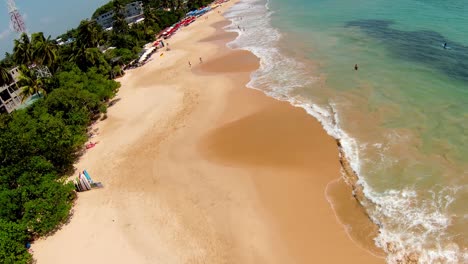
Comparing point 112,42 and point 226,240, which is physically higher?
point 112,42

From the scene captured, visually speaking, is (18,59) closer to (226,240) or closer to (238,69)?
(238,69)

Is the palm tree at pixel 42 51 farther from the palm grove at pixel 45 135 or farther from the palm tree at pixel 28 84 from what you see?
the palm tree at pixel 28 84

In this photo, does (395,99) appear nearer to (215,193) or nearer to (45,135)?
(215,193)

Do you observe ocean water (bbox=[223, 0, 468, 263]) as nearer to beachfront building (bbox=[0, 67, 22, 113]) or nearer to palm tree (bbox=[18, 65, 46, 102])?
palm tree (bbox=[18, 65, 46, 102])

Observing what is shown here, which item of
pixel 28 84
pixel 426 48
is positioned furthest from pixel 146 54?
pixel 426 48

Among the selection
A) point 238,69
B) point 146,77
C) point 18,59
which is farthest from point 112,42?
point 238,69

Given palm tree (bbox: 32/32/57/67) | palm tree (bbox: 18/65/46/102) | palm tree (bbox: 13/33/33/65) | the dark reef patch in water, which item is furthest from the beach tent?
the dark reef patch in water
